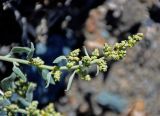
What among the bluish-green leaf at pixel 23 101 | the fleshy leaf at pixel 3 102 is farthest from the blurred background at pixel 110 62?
the fleshy leaf at pixel 3 102

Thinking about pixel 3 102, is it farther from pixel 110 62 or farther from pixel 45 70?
pixel 110 62

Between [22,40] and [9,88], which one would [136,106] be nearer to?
[22,40]

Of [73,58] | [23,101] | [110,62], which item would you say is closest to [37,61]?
[73,58]

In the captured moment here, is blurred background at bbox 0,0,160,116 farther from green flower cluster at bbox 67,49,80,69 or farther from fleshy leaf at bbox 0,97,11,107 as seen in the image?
green flower cluster at bbox 67,49,80,69

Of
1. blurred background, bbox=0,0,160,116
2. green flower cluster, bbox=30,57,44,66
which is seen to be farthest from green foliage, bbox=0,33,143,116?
blurred background, bbox=0,0,160,116

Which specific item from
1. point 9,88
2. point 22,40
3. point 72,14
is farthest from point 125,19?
point 9,88

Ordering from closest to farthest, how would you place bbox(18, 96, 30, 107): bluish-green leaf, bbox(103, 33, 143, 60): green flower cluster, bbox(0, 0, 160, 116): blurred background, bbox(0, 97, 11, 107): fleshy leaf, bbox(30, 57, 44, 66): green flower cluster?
bbox(103, 33, 143, 60): green flower cluster
bbox(30, 57, 44, 66): green flower cluster
bbox(0, 97, 11, 107): fleshy leaf
bbox(18, 96, 30, 107): bluish-green leaf
bbox(0, 0, 160, 116): blurred background

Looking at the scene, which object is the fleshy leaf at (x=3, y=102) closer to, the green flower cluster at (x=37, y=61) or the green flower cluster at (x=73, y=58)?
the green flower cluster at (x=37, y=61)
